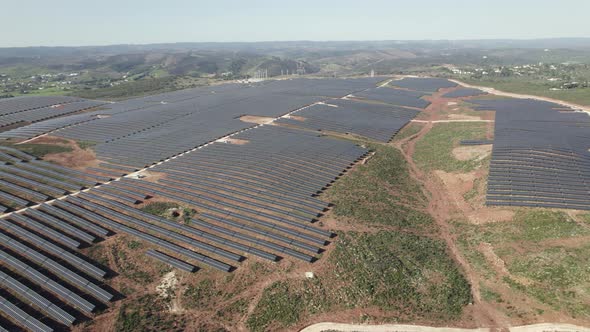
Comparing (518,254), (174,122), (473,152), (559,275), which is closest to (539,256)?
(518,254)

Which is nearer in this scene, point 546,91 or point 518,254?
point 518,254

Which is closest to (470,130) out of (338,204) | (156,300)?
(338,204)

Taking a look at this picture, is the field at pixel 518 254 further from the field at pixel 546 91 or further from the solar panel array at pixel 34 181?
the field at pixel 546 91

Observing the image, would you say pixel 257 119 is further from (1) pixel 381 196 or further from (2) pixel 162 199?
(1) pixel 381 196

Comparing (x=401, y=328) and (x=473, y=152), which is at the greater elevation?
(x=473, y=152)

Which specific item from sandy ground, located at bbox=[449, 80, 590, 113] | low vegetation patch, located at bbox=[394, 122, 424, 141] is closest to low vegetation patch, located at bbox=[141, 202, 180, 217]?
low vegetation patch, located at bbox=[394, 122, 424, 141]

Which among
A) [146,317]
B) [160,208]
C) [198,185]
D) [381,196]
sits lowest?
[146,317]
